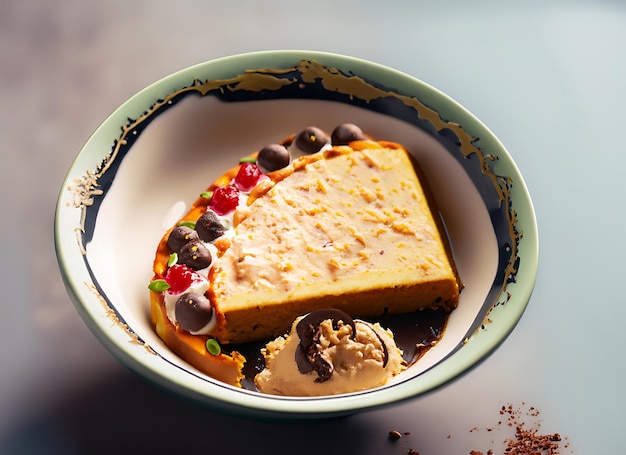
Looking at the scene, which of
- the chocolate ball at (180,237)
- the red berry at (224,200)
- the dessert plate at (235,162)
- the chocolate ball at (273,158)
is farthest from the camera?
the chocolate ball at (273,158)

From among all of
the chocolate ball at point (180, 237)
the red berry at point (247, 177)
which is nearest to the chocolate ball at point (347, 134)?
the red berry at point (247, 177)

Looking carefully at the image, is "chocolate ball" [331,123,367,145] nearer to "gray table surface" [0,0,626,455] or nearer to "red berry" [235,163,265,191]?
"red berry" [235,163,265,191]

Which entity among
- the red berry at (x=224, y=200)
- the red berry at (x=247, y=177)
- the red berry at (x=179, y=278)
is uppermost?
the red berry at (x=247, y=177)

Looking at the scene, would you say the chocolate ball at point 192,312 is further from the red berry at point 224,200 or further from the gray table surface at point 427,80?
the red berry at point 224,200

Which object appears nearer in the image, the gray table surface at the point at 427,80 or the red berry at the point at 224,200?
the gray table surface at the point at 427,80

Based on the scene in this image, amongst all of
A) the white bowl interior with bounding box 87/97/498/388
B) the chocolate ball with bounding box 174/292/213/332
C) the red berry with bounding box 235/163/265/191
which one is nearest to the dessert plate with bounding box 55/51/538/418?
the white bowl interior with bounding box 87/97/498/388

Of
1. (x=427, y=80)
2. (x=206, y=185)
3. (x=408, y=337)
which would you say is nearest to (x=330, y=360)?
(x=408, y=337)
